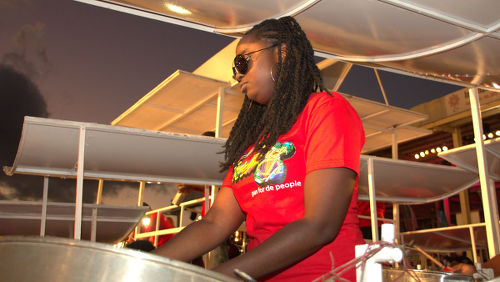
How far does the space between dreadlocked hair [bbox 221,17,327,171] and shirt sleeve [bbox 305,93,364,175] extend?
0.11 meters

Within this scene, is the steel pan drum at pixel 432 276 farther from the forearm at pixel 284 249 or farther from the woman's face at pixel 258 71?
the woman's face at pixel 258 71

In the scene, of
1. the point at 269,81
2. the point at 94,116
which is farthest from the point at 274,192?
the point at 94,116

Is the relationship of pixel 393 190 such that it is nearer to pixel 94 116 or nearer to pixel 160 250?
pixel 160 250

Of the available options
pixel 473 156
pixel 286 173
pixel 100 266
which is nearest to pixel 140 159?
pixel 286 173

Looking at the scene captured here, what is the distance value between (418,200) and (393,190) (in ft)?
1.92

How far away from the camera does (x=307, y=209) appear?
41.8 inches

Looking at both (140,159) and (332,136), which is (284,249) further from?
(140,159)

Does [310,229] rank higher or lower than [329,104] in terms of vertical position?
lower

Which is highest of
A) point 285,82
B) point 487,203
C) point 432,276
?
point 285,82

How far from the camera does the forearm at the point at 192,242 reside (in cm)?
134

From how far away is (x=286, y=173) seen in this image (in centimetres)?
120

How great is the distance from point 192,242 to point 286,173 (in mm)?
374

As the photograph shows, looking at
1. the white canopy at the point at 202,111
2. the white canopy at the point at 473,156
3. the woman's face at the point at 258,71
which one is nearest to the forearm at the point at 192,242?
the woman's face at the point at 258,71

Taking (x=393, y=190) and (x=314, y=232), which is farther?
(x=393, y=190)
